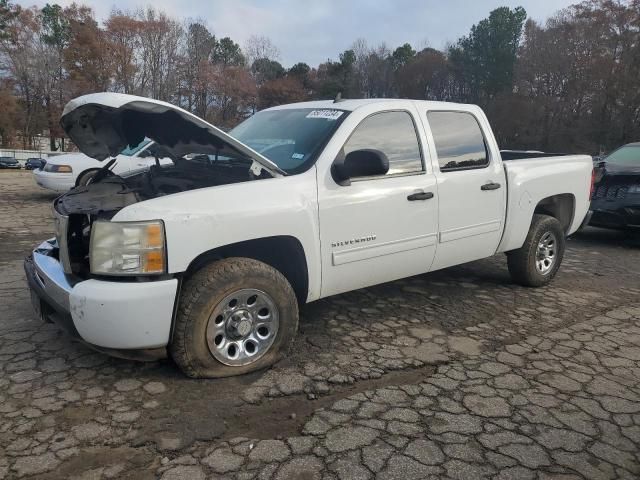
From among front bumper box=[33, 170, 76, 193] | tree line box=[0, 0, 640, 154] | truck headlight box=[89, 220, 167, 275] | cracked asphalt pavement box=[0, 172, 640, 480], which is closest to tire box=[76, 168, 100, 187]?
cracked asphalt pavement box=[0, 172, 640, 480]

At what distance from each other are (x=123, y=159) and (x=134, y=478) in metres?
6.58

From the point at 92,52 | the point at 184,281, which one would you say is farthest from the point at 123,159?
the point at 92,52

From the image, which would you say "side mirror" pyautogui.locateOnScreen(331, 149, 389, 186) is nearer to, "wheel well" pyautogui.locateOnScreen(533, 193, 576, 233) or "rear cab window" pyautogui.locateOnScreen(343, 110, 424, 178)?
→ "rear cab window" pyautogui.locateOnScreen(343, 110, 424, 178)

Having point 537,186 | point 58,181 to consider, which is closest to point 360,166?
point 537,186

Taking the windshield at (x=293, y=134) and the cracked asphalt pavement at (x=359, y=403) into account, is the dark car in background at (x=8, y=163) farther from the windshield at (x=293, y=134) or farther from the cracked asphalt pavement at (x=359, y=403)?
the windshield at (x=293, y=134)

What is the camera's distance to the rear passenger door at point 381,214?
11.7 feet

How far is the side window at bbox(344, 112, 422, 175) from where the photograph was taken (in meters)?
3.89

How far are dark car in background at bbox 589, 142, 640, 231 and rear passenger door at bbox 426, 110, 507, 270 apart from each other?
11.6 feet

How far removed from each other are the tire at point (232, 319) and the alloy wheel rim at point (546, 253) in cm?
317

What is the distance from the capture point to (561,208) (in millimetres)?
5672

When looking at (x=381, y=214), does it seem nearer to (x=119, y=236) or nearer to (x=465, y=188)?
(x=465, y=188)

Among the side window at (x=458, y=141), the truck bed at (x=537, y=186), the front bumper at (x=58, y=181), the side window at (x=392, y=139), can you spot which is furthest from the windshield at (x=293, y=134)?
the front bumper at (x=58, y=181)

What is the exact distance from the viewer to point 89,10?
44688mm

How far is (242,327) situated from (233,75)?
165ft
